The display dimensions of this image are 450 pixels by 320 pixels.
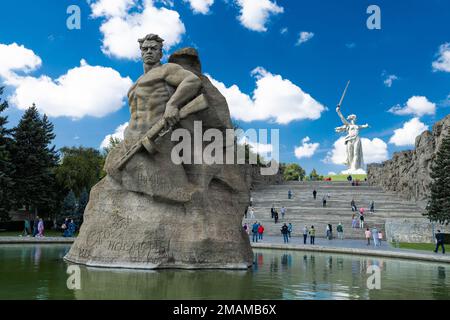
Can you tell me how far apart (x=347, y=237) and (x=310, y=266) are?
1646cm

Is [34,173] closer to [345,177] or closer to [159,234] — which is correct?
[159,234]

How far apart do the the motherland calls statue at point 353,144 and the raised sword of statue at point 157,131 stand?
52.6 metres

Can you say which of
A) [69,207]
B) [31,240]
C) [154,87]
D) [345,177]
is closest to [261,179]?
[345,177]

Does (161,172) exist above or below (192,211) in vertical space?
above

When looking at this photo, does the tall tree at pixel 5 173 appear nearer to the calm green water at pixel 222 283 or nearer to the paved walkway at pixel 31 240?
the paved walkway at pixel 31 240

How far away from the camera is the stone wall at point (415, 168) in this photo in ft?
109

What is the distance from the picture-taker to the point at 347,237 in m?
29.0

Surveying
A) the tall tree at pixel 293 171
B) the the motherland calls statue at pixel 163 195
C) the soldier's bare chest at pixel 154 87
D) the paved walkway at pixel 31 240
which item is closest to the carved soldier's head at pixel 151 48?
the the motherland calls statue at pixel 163 195

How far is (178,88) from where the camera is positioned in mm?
11344

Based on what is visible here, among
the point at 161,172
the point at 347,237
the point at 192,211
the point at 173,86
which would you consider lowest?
the point at 347,237

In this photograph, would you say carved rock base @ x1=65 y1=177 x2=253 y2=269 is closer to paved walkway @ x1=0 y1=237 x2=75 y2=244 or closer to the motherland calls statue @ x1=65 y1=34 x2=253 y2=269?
the motherland calls statue @ x1=65 y1=34 x2=253 y2=269

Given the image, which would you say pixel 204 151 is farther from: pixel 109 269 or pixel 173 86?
pixel 109 269

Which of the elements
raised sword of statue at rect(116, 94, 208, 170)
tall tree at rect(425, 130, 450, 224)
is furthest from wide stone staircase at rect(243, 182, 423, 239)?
raised sword of statue at rect(116, 94, 208, 170)

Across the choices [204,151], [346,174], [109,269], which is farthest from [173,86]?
[346,174]
